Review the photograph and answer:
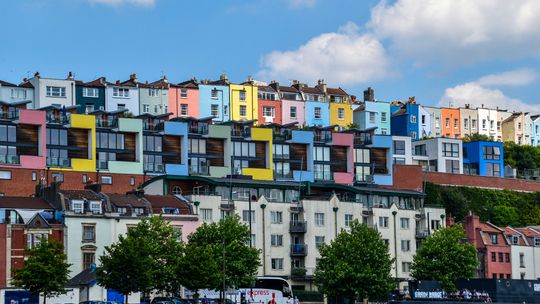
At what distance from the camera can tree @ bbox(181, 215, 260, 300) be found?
113062mm

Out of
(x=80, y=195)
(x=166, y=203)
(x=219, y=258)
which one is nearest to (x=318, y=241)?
(x=166, y=203)

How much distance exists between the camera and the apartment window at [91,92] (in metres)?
164

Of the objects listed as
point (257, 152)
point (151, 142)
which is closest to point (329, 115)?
Result: point (257, 152)

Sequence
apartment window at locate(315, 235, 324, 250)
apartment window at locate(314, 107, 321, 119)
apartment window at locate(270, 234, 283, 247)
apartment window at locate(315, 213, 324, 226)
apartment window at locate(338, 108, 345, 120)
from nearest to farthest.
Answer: apartment window at locate(270, 234, 283, 247), apartment window at locate(315, 235, 324, 250), apartment window at locate(315, 213, 324, 226), apartment window at locate(314, 107, 321, 119), apartment window at locate(338, 108, 345, 120)

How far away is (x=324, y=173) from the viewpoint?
162125 millimetres

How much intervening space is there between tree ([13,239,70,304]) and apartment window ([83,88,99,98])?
58.1 meters

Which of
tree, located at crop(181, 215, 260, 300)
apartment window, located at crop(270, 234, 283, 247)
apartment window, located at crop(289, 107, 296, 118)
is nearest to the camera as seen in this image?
tree, located at crop(181, 215, 260, 300)

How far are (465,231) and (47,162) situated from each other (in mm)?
53056

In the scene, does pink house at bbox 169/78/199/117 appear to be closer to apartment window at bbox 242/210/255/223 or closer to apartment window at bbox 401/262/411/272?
apartment window at bbox 242/210/255/223

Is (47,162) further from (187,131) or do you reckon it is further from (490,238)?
(490,238)

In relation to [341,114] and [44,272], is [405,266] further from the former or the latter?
[44,272]

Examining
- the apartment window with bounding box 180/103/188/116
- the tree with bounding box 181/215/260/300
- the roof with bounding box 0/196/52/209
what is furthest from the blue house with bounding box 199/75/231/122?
the roof with bounding box 0/196/52/209

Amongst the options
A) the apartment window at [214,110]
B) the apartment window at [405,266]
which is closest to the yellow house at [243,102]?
the apartment window at [214,110]

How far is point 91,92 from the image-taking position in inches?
6491
